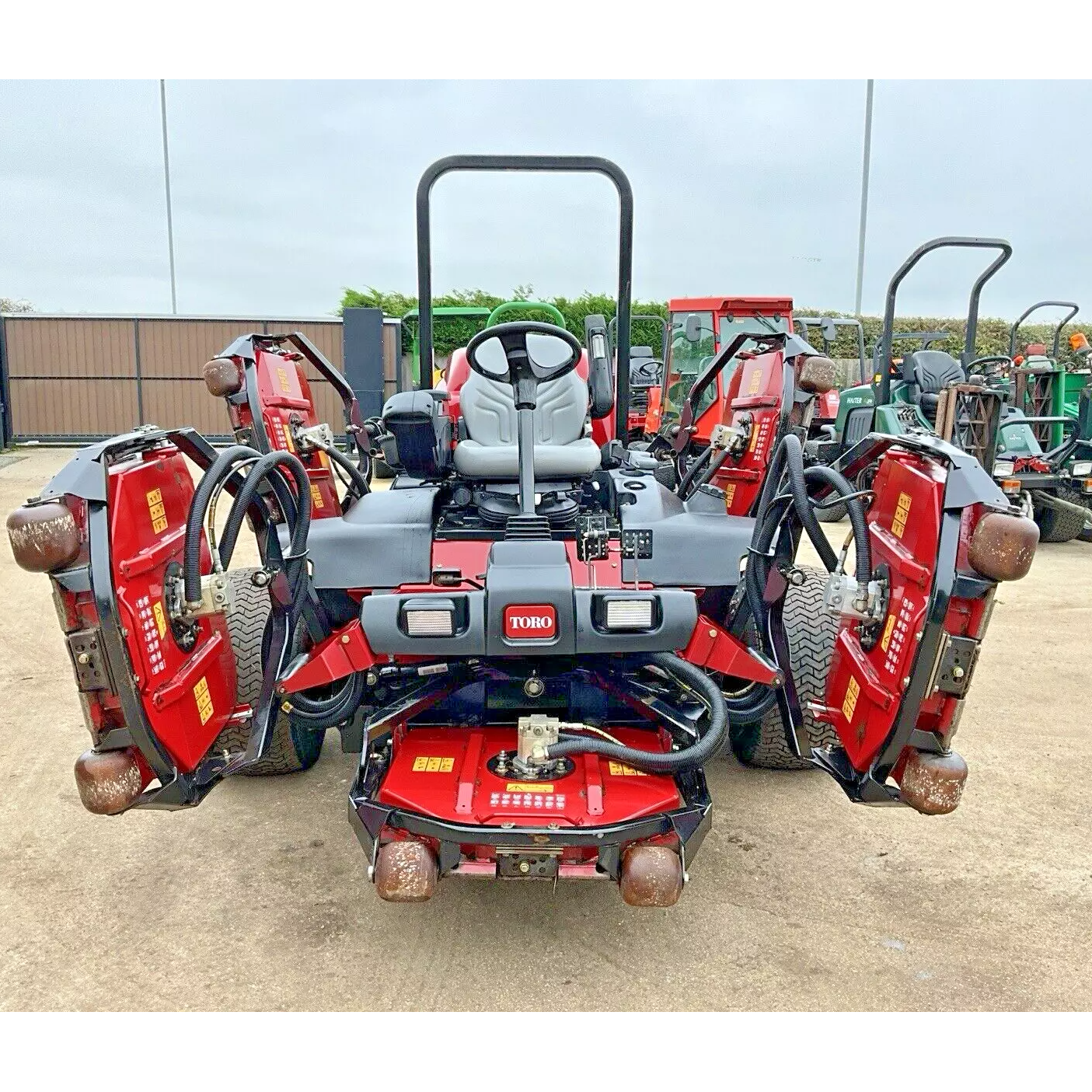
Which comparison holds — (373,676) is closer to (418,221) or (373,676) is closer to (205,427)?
(418,221)

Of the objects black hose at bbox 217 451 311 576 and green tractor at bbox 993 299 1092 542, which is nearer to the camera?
black hose at bbox 217 451 311 576

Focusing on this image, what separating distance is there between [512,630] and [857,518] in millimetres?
900

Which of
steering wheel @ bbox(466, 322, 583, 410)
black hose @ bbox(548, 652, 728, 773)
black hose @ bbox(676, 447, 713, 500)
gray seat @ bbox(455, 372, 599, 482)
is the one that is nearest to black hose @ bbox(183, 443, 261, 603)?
steering wheel @ bbox(466, 322, 583, 410)

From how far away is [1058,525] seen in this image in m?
7.95

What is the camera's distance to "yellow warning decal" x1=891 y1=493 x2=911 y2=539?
2.31 meters

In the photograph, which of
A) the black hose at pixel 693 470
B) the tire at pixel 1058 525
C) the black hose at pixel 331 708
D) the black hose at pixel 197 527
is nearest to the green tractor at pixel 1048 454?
the tire at pixel 1058 525

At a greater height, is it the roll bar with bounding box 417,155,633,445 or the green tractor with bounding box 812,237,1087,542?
the roll bar with bounding box 417,155,633,445

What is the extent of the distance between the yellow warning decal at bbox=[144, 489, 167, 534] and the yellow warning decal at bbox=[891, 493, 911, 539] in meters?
1.76

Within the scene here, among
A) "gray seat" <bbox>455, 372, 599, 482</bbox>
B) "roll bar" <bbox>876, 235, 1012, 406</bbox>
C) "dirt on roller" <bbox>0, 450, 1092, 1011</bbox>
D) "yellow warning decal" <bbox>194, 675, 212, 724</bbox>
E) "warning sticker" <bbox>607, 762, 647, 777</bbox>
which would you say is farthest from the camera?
"roll bar" <bbox>876, 235, 1012, 406</bbox>

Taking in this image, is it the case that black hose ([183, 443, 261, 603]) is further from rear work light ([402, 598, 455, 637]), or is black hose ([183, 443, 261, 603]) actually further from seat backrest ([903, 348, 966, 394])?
seat backrest ([903, 348, 966, 394])

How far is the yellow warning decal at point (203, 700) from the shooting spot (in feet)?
7.81

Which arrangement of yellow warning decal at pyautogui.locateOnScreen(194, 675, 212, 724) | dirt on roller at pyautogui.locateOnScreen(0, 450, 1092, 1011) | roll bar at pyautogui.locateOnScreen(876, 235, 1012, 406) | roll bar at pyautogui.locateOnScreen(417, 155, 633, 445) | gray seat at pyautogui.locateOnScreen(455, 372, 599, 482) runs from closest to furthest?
dirt on roller at pyautogui.locateOnScreen(0, 450, 1092, 1011) < yellow warning decal at pyautogui.locateOnScreen(194, 675, 212, 724) < roll bar at pyautogui.locateOnScreen(417, 155, 633, 445) < gray seat at pyautogui.locateOnScreen(455, 372, 599, 482) < roll bar at pyautogui.locateOnScreen(876, 235, 1012, 406)

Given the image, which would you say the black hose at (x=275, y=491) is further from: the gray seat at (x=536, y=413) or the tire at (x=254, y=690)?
the gray seat at (x=536, y=413)

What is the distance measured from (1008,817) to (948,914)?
0.71 meters
